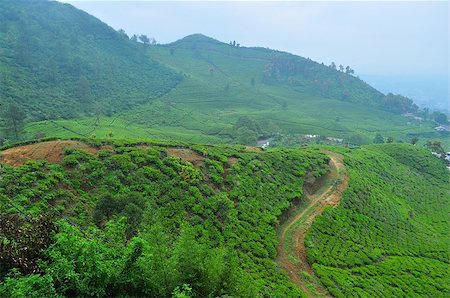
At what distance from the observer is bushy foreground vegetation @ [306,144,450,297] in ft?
93.8

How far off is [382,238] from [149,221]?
29104 mm

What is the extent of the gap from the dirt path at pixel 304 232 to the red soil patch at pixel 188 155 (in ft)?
33.8

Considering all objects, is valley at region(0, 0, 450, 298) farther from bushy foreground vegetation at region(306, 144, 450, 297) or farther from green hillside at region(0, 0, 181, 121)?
green hillside at region(0, 0, 181, 121)

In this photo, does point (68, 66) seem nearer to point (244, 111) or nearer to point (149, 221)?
point (244, 111)

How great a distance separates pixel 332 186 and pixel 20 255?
36.7 m

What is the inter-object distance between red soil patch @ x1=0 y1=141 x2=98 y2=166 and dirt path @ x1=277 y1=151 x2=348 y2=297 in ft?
60.9

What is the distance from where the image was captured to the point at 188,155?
33.8 m

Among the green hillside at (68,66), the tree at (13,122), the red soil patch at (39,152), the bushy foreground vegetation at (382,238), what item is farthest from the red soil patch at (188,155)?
the green hillside at (68,66)

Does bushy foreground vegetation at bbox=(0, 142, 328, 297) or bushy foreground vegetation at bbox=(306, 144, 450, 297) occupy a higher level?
bushy foreground vegetation at bbox=(0, 142, 328, 297)

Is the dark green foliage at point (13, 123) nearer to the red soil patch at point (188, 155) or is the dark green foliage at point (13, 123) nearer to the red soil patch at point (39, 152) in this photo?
the red soil patch at point (39, 152)

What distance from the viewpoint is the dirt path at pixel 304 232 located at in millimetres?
25609

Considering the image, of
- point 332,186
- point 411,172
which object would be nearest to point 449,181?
point 411,172

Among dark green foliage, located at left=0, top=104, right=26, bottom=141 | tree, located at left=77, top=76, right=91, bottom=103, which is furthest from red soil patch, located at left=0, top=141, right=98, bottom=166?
tree, located at left=77, top=76, right=91, bottom=103

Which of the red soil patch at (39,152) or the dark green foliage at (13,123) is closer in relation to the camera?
the red soil patch at (39,152)
